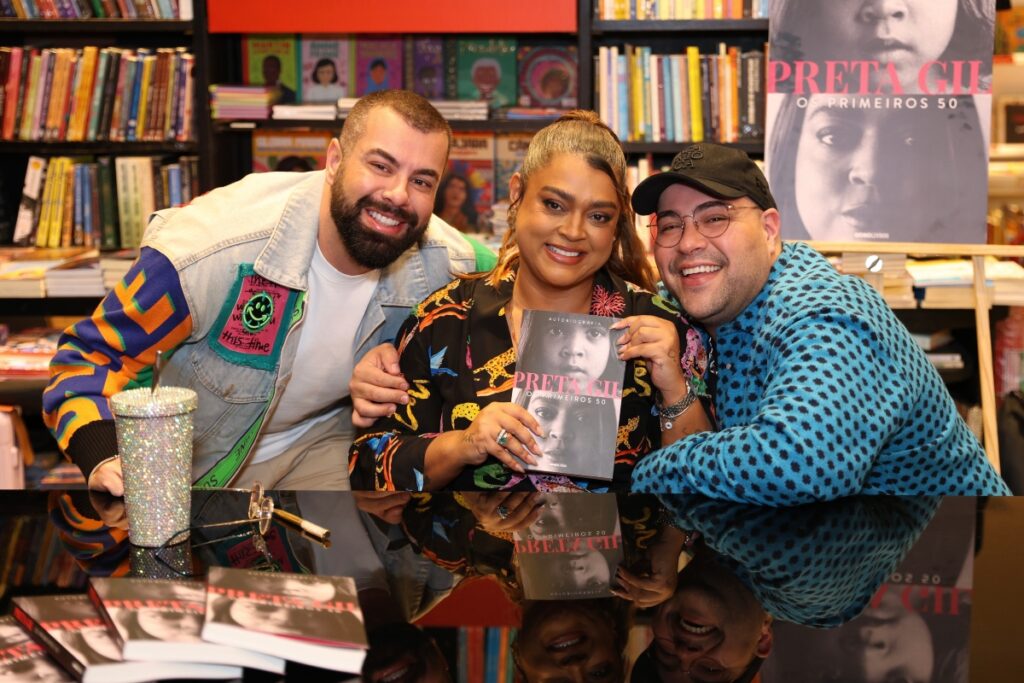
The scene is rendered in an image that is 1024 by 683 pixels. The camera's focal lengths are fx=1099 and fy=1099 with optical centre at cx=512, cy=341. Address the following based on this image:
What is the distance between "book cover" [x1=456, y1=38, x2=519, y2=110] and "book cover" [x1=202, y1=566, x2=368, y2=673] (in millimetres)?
3319

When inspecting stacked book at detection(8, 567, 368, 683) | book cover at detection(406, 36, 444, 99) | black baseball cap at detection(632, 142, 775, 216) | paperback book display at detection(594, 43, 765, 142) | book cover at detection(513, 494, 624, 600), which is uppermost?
book cover at detection(406, 36, 444, 99)

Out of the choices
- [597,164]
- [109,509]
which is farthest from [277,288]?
[109,509]

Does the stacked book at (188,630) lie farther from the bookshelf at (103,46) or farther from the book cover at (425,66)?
the book cover at (425,66)

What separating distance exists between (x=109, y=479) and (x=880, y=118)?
2646 mm

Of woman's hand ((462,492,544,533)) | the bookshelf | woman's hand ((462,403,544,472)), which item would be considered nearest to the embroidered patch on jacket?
woman's hand ((462,403,544,472))

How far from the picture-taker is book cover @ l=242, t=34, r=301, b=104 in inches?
171

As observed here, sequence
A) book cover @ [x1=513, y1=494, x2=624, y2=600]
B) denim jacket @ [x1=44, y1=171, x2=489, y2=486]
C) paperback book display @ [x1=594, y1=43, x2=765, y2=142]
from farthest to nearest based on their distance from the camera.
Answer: paperback book display @ [x1=594, y1=43, x2=765, y2=142], denim jacket @ [x1=44, y1=171, x2=489, y2=486], book cover @ [x1=513, y1=494, x2=624, y2=600]

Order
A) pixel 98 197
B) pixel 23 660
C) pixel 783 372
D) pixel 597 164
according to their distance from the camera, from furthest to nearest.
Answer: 1. pixel 98 197
2. pixel 597 164
3. pixel 783 372
4. pixel 23 660

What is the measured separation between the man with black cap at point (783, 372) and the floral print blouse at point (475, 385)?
13cm

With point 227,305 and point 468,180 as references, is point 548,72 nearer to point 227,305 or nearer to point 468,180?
point 468,180

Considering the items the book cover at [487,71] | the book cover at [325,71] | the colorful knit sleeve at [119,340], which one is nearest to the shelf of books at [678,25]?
the book cover at [487,71]

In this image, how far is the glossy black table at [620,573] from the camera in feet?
3.53

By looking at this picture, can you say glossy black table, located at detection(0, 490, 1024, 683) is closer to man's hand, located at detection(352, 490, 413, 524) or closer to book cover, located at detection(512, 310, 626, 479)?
man's hand, located at detection(352, 490, 413, 524)

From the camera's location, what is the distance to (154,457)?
53.9 inches
